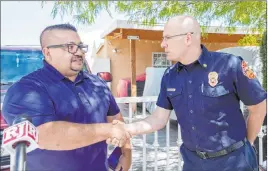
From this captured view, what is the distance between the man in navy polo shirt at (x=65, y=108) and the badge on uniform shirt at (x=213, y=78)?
72 cm

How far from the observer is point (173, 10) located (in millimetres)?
4090

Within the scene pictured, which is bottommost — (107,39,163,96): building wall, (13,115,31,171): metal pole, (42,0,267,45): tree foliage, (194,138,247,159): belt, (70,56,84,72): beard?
(107,39,163,96): building wall

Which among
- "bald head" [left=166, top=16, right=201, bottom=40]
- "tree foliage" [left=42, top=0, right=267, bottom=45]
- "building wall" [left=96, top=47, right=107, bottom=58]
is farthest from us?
"building wall" [left=96, top=47, right=107, bottom=58]

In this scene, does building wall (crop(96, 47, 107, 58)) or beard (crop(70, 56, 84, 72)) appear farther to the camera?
building wall (crop(96, 47, 107, 58))

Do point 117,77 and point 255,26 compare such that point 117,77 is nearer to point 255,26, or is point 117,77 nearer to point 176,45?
point 255,26

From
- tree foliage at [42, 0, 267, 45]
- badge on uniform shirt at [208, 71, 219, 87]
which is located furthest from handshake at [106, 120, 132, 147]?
tree foliage at [42, 0, 267, 45]

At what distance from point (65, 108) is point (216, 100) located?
101cm

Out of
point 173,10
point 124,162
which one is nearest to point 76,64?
point 124,162

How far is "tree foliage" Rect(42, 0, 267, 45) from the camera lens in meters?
3.47

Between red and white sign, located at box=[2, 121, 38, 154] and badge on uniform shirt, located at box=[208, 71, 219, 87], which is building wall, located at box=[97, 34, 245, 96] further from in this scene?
red and white sign, located at box=[2, 121, 38, 154]

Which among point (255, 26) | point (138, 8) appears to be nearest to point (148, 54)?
point (255, 26)

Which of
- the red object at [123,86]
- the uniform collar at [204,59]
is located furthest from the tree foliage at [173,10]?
the red object at [123,86]

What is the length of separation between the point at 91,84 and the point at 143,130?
23.2 inches

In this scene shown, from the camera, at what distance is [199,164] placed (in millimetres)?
2045
